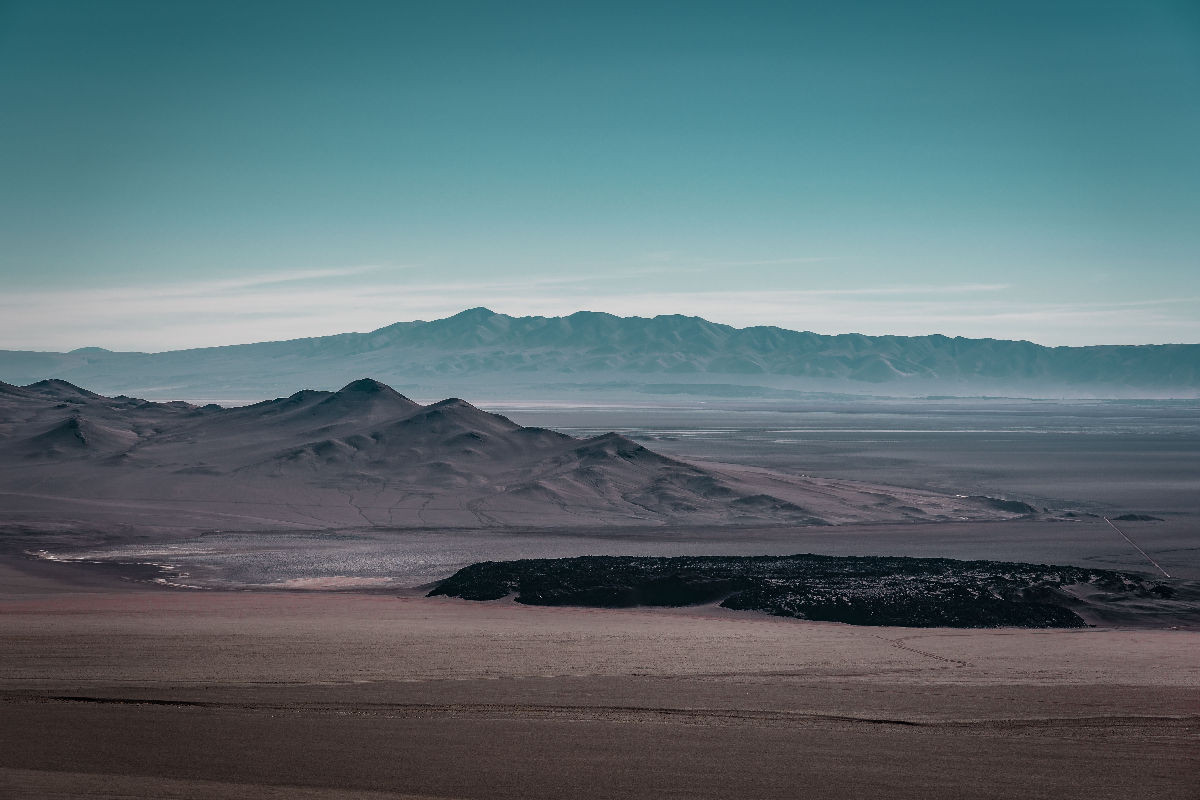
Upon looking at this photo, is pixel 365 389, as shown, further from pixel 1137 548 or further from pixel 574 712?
pixel 574 712

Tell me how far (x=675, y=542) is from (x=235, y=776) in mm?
30309

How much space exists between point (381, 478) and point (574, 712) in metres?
45.8

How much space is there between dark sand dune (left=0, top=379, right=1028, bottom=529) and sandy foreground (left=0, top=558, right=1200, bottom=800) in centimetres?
2754

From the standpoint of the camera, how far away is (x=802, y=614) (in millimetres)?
25156

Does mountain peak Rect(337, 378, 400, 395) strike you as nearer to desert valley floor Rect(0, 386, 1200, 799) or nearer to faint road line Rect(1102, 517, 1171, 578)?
desert valley floor Rect(0, 386, 1200, 799)

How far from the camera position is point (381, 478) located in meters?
57.2

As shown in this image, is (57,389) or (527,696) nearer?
(527,696)

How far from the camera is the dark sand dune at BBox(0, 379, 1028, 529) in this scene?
4725cm

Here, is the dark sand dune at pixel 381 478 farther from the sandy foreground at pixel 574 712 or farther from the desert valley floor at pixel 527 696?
the sandy foreground at pixel 574 712

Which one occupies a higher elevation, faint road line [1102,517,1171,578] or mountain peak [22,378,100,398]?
mountain peak [22,378,100,398]

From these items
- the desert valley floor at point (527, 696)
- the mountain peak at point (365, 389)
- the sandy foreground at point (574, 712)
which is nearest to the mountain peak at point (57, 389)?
the mountain peak at point (365, 389)

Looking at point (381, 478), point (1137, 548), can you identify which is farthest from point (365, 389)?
point (1137, 548)

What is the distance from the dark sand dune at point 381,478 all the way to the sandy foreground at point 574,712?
2754 centimetres

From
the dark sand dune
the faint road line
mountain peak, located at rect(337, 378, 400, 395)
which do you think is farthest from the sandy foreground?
mountain peak, located at rect(337, 378, 400, 395)
